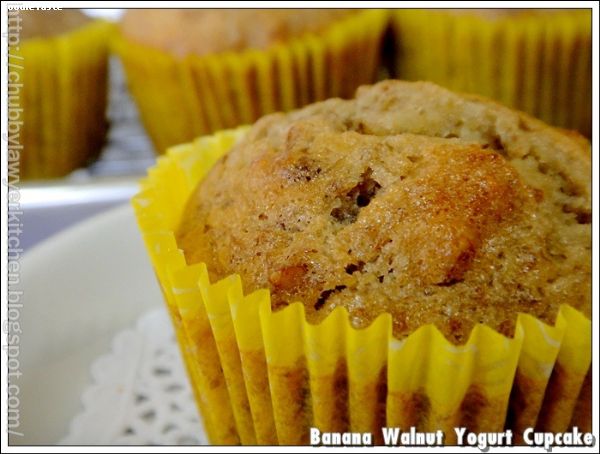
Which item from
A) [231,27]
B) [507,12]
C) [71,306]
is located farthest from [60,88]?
[507,12]

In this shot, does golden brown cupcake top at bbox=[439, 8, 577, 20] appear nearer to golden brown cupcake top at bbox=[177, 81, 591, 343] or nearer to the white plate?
golden brown cupcake top at bbox=[177, 81, 591, 343]

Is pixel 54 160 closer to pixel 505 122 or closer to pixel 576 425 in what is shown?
pixel 505 122

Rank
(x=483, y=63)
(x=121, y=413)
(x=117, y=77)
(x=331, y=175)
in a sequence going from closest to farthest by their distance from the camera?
1. (x=331, y=175)
2. (x=121, y=413)
3. (x=483, y=63)
4. (x=117, y=77)

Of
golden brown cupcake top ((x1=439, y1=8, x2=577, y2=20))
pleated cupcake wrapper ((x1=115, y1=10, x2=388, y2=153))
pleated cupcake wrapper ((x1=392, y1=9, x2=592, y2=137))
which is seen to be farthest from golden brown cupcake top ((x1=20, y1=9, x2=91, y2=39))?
golden brown cupcake top ((x1=439, y1=8, x2=577, y2=20))

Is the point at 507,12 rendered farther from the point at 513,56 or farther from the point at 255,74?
the point at 255,74

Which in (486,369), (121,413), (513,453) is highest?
(486,369)

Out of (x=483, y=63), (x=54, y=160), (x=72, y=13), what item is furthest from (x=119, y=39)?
(x=483, y=63)

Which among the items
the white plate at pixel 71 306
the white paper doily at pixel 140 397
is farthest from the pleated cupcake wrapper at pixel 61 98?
the white paper doily at pixel 140 397
